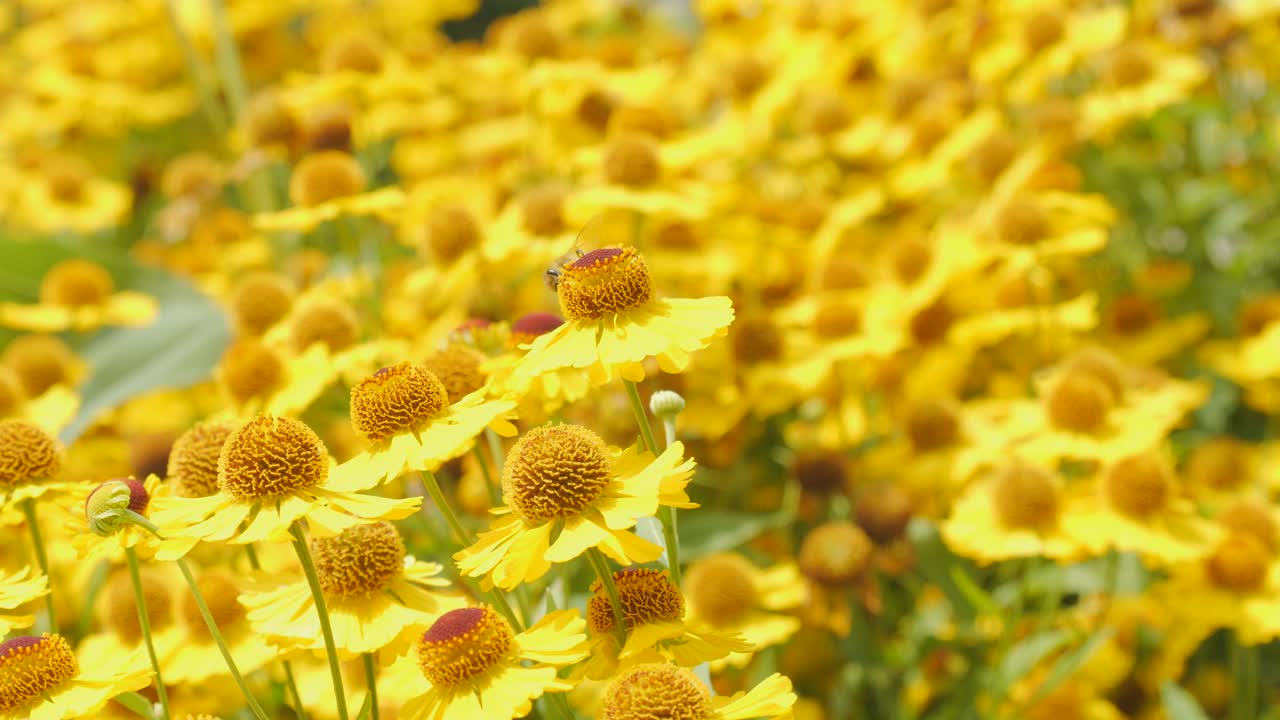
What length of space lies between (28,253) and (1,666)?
1556mm

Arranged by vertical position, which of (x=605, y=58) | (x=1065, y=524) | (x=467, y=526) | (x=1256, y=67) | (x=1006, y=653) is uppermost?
(x=605, y=58)

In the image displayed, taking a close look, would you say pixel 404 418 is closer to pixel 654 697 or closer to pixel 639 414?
pixel 639 414

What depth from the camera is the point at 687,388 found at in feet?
6.08

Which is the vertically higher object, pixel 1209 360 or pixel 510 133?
pixel 510 133

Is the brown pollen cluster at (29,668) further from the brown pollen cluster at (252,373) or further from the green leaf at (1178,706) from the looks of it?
the green leaf at (1178,706)

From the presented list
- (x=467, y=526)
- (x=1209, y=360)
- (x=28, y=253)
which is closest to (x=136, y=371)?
(x=28, y=253)

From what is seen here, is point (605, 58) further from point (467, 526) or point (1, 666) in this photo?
point (1, 666)

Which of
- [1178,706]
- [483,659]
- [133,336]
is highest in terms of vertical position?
[483,659]

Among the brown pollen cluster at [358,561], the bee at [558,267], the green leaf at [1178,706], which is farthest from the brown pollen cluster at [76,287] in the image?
the green leaf at [1178,706]

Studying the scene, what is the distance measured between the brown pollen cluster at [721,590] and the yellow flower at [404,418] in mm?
625

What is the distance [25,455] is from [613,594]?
0.54 m

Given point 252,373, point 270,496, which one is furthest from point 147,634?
point 252,373

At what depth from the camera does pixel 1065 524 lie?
5.23 ft

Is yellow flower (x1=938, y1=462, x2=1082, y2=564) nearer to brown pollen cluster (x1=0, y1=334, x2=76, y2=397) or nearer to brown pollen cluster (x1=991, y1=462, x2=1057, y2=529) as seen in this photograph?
brown pollen cluster (x1=991, y1=462, x2=1057, y2=529)
